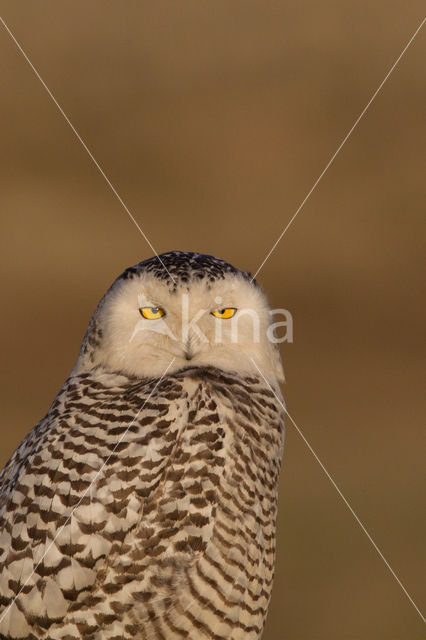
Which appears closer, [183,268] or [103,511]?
[103,511]

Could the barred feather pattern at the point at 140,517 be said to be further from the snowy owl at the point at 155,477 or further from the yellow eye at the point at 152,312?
the yellow eye at the point at 152,312

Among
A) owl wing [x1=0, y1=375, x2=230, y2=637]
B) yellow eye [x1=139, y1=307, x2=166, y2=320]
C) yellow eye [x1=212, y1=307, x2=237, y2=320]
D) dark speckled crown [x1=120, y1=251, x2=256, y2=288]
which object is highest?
dark speckled crown [x1=120, y1=251, x2=256, y2=288]

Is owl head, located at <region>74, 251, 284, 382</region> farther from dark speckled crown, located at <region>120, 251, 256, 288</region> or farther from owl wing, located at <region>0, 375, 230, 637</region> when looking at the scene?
owl wing, located at <region>0, 375, 230, 637</region>

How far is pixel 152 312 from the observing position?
2758mm

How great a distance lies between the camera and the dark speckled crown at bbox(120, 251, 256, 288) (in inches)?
107

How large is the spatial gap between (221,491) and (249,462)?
14cm

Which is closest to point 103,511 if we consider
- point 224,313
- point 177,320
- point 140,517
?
point 140,517

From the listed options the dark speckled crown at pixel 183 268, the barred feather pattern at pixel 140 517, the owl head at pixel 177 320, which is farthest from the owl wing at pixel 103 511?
the dark speckled crown at pixel 183 268

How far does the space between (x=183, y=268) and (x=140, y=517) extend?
68 centimetres

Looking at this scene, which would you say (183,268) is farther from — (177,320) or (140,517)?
(140,517)

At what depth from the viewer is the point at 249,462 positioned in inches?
108

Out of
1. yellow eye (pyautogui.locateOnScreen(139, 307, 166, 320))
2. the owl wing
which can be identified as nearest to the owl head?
yellow eye (pyautogui.locateOnScreen(139, 307, 166, 320))

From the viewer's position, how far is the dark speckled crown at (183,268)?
272 cm

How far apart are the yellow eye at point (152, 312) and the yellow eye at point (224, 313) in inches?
5.8
